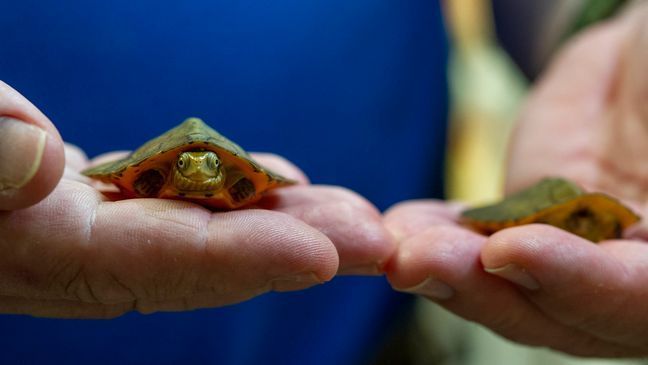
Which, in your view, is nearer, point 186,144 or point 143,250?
point 143,250

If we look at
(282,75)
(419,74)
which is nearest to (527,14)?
(419,74)

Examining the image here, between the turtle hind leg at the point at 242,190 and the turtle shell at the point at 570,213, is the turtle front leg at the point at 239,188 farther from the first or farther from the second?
the turtle shell at the point at 570,213

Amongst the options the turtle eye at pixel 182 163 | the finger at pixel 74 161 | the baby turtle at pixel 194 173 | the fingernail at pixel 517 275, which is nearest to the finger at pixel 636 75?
the fingernail at pixel 517 275

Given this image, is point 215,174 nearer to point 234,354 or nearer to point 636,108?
point 234,354

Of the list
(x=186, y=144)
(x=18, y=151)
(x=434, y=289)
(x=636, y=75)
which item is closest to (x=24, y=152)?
(x=18, y=151)

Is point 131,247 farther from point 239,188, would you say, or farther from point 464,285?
point 464,285

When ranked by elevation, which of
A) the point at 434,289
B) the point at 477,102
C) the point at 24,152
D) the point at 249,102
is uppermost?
the point at 24,152
